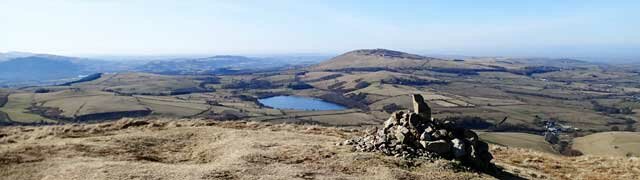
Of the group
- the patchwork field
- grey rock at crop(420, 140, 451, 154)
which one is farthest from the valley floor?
the patchwork field

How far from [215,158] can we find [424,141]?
11.7m

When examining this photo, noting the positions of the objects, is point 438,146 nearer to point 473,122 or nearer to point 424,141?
point 424,141

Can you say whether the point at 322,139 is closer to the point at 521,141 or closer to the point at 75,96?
the point at 521,141

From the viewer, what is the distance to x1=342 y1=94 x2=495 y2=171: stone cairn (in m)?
27.6

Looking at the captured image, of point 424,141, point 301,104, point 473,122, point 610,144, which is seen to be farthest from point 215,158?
point 301,104

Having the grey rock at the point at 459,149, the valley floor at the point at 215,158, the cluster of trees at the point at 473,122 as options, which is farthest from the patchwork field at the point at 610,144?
the grey rock at the point at 459,149

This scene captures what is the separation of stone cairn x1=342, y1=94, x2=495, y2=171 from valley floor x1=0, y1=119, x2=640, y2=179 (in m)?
1.05

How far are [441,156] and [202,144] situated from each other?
14.7m

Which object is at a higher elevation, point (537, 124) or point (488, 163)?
point (488, 163)

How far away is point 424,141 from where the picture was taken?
28031mm

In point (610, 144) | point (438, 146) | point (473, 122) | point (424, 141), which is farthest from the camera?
point (473, 122)

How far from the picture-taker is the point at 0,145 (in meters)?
28.5

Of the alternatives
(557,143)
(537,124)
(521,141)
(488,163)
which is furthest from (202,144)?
(537,124)

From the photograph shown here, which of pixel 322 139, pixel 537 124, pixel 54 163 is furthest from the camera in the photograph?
pixel 537 124
